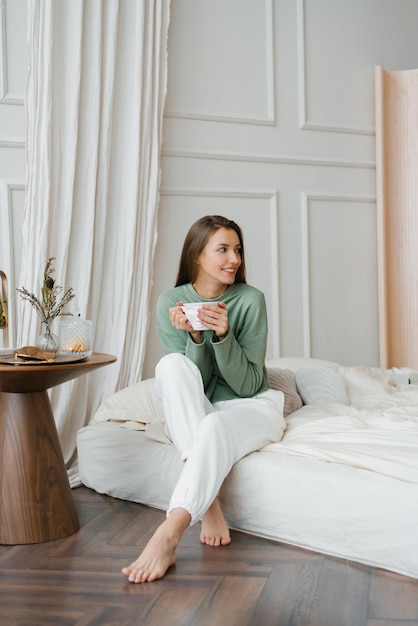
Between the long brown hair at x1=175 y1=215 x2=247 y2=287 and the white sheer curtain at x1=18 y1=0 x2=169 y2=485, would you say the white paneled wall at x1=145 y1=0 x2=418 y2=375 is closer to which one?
the white sheer curtain at x1=18 y1=0 x2=169 y2=485

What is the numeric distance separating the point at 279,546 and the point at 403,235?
232 centimetres

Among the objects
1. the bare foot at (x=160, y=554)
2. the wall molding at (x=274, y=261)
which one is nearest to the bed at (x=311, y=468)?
the bare foot at (x=160, y=554)

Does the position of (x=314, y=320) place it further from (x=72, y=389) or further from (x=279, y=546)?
(x=279, y=546)

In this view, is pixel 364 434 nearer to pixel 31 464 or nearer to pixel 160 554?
pixel 160 554

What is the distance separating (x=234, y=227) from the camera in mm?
2555

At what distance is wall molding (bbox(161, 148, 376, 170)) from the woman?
114 centimetres

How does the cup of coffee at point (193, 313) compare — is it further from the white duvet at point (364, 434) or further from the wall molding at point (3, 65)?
the wall molding at point (3, 65)

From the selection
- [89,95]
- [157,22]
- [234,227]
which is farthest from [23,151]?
[234,227]

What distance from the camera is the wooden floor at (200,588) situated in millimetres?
1684

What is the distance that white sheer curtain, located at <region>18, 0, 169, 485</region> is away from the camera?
10.4ft

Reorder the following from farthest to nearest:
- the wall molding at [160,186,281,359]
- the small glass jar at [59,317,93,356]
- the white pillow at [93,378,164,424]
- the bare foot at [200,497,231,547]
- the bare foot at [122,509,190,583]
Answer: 1. the wall molding at [160,186,281,359]
2. the white pillow at [93,378,164,424]
3. the small glass jar at [59,317,93,356]
4. the bare foot at [200,497,231,547]
5. the bare foot at [122,509,190,583]

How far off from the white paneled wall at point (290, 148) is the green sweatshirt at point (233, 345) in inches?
40.1

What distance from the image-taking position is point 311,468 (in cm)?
215

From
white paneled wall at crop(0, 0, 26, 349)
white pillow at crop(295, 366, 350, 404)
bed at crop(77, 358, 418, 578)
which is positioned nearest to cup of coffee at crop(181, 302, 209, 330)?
bed at crop(77, 358, 418, 578)
